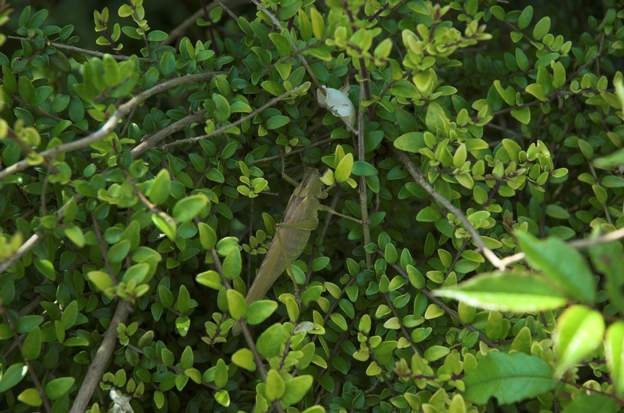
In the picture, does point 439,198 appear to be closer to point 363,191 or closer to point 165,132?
point 363,191

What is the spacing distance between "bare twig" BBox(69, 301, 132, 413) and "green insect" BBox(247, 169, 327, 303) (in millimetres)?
190

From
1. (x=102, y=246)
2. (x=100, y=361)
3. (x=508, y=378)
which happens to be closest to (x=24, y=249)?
(x=102, y=246)

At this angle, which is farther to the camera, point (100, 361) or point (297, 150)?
point (297, 150)

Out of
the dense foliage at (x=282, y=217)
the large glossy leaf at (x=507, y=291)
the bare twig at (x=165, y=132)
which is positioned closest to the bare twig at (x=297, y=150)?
the dense foliage at (x=282, y=217)

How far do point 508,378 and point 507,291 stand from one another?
0.27 meters

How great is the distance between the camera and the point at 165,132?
45.4 inches

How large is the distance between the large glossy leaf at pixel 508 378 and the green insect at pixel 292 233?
0.33 m

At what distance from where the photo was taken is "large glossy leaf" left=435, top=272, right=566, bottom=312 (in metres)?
0.68

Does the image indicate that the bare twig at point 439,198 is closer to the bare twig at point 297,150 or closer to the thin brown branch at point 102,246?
the bare twig at point 297,150

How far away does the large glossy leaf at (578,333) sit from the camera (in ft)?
2.17

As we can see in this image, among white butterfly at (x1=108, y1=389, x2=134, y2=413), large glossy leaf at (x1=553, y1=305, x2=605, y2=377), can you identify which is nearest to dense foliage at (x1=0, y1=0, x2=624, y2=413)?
white butterfly at (x1=108, y1=389, x2=134, y2=413)

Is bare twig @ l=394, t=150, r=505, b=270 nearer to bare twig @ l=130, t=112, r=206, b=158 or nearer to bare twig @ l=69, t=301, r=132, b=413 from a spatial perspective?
bare twig @ l=130, t=112, r=206, b=158

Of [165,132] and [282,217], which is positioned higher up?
[165,132]

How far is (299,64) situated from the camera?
1182 millimetres
